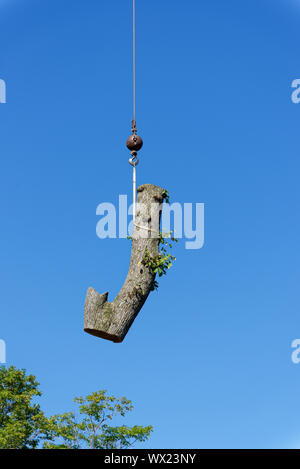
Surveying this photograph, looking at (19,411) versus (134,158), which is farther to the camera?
(19,411)

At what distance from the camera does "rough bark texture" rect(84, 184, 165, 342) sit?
7.44 meters

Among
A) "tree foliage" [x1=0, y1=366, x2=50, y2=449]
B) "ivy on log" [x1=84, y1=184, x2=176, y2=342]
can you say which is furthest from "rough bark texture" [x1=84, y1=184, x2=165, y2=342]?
"tree foliage" [x1=0, y1=366, x2=50, y2=449]

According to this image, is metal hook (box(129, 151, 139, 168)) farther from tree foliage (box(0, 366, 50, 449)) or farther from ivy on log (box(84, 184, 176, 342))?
tree foliage (box(0, 366, 50, 449))

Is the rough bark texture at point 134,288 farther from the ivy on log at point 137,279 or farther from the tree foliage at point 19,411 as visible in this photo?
the tree foliage at point 19,411

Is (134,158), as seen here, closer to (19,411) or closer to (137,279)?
(137,279)

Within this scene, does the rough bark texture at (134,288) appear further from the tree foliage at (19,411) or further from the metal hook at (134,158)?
the tree foliage at (19,411)

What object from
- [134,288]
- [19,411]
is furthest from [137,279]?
[19,411]

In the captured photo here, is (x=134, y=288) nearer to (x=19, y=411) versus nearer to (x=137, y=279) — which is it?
(x=137, y=279)

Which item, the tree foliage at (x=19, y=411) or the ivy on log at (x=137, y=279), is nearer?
the ivy on log at (x=137, y=279)

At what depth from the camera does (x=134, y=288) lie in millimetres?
7609

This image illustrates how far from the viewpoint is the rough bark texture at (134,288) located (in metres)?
7.44

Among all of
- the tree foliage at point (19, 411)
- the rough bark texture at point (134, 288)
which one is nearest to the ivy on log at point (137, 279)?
the rough bark texture at point (134, 288)
